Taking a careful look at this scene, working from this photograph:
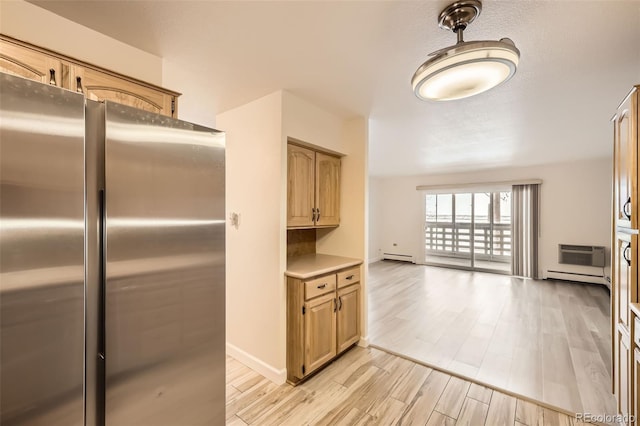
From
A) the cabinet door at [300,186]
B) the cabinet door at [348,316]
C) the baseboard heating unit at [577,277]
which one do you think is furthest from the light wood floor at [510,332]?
the cabinet door at [300,186]

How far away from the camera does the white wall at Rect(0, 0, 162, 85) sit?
1.33m

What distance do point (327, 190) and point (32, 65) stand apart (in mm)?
2279

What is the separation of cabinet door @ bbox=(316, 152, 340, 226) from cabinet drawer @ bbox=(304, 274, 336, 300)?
0.61 meters

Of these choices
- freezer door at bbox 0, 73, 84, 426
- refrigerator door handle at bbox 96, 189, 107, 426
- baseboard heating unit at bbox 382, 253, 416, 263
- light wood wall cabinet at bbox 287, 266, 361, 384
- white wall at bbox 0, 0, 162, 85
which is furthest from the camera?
baseboard heating unit at bbox 382, 253, 416, 263

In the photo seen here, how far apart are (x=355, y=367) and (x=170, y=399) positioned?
5.80 ft

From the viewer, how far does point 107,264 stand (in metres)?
1.03

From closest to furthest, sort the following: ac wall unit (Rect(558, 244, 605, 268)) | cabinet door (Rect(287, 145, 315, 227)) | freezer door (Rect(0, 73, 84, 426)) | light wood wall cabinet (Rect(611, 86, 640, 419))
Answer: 1. freezer door (Rect(0, 73, 84, 426))
2. light wood wall cabinet (Rect(611, 86, 640, 419))
3. cabinet door (Rect(287, 145, 315, 227))
4. ac wall unit (Rect(558, 244, 605, 268))

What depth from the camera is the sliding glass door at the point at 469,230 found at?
6598 millimetres

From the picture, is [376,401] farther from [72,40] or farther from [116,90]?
[72,40]

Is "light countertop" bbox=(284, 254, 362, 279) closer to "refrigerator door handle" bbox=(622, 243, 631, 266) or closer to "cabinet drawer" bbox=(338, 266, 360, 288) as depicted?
"cabinet drawer" bbox=(338, 266, 360, 288)

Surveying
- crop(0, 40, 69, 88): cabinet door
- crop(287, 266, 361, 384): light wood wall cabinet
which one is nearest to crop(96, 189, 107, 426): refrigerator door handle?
crop(0, 40, 69, 88): cabinet door

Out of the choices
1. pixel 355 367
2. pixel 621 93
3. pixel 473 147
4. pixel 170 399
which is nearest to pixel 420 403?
pixel 355 367

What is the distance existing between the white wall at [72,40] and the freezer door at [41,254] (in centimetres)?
66

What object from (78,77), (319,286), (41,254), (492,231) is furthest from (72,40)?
(492,231)
